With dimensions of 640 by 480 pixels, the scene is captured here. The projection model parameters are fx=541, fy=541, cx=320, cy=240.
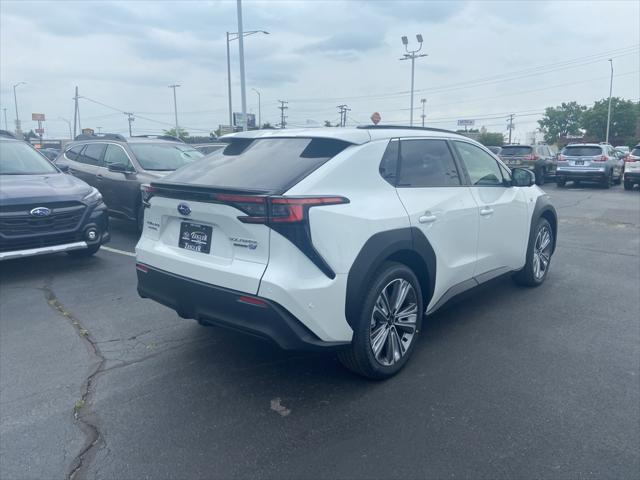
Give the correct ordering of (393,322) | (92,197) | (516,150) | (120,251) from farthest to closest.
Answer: (516,150) < (120,251) < (92,197) < (393,322)

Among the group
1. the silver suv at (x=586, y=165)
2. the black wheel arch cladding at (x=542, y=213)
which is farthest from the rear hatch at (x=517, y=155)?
the black wheel arch cladding at (x=542, y=213)

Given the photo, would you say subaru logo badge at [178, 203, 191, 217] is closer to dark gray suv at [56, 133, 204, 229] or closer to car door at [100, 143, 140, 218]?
dark gray suv at [56, 133, 204, 229]

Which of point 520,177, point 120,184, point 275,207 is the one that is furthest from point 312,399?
point 120,184

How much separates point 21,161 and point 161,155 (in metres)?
2.53

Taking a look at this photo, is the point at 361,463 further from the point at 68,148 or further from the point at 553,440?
the point at 68,148

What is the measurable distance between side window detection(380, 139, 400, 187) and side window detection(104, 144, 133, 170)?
653 cm

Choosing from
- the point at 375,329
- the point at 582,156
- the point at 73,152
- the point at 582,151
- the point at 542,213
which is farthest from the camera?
the point at 582,151

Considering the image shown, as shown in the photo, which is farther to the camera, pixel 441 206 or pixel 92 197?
pixel 92 197

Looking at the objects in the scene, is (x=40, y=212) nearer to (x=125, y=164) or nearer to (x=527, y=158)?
(x=125, y=164)

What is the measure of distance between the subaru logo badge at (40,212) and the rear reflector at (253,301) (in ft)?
14.2

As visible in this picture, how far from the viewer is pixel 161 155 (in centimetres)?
982

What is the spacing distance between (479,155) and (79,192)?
16.6ft

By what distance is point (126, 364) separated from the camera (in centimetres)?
418

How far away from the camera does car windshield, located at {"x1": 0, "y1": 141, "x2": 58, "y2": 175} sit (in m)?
7.49
